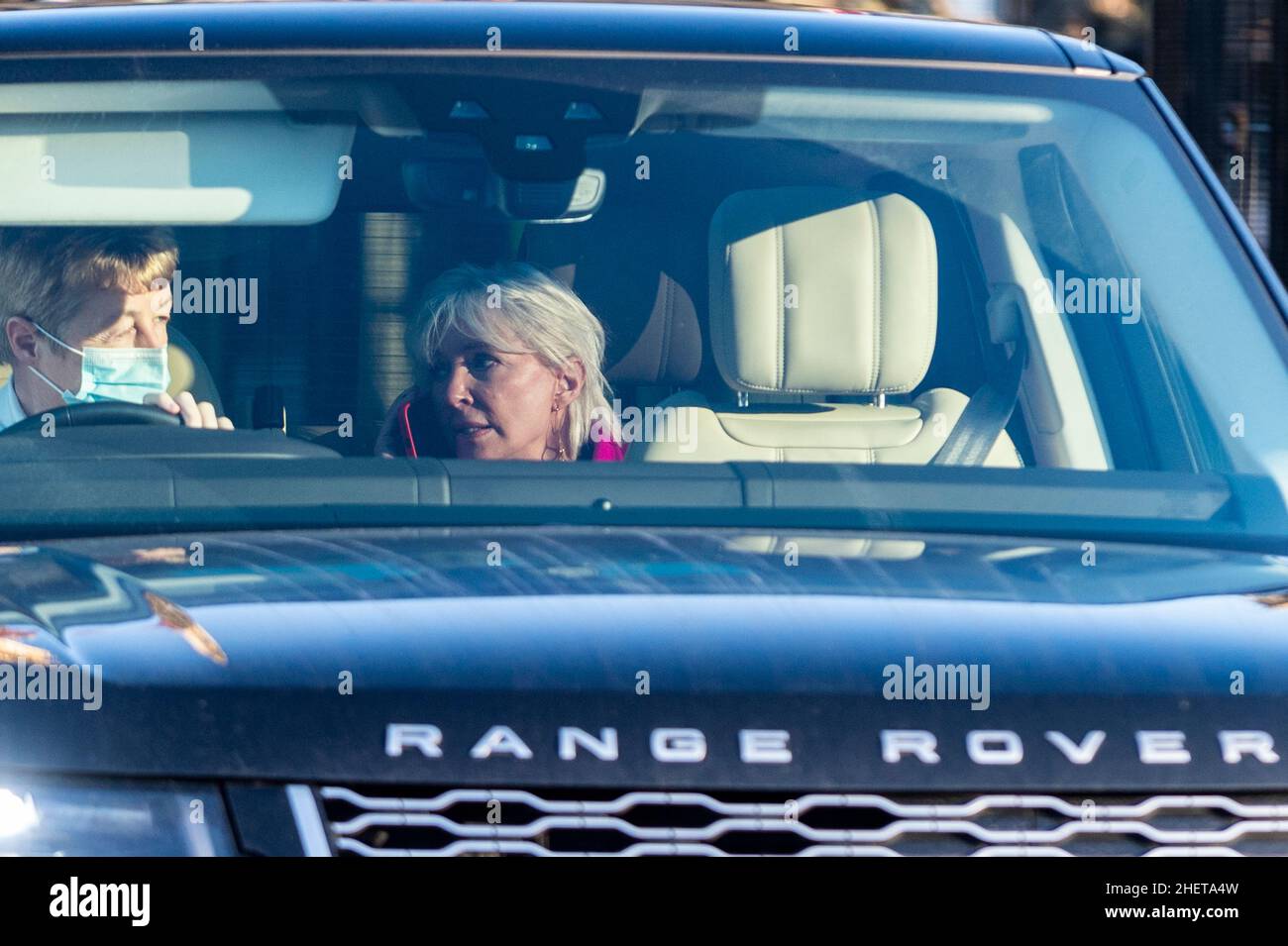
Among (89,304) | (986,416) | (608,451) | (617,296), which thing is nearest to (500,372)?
(608,451)

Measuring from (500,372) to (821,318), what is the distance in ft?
1.85

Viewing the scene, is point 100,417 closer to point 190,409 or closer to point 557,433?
point 190,409

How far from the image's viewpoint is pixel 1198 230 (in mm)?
2961

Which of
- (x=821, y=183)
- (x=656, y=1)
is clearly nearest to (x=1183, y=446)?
(x=821, y=183)

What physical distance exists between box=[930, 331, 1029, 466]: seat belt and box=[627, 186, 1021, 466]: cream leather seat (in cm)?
2

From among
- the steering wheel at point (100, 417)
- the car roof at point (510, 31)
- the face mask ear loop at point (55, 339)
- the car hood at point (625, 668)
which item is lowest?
the car hood at point (625, 668)

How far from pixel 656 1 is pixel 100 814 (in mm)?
1717

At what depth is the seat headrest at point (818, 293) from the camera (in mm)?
3322

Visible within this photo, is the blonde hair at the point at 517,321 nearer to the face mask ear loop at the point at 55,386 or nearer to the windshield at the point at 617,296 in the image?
the windshield at the point at 617,296

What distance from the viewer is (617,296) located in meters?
3.36

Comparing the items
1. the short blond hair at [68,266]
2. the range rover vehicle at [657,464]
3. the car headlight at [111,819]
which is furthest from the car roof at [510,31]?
the car headlight at [111,819]

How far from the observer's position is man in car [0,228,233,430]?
3.03 metres

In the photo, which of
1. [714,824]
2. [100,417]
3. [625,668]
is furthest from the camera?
[100,417]
